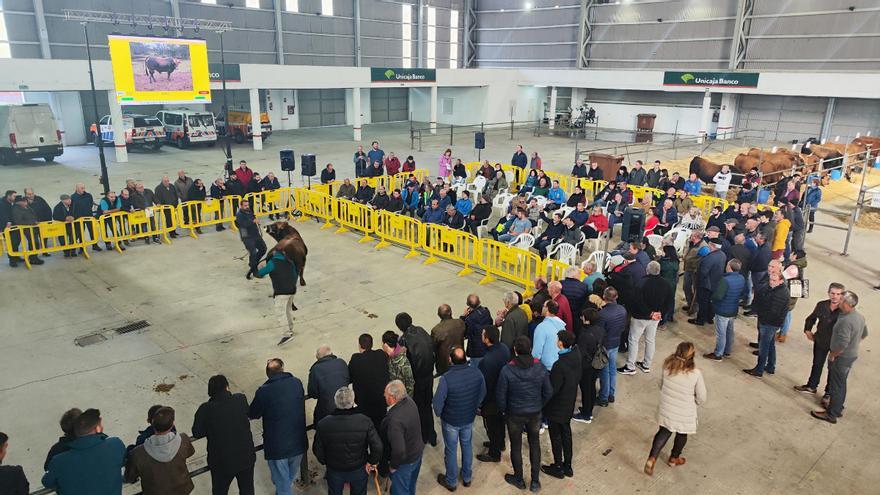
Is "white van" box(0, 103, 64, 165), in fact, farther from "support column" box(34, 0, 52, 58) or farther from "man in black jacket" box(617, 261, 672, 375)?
"man in black jacket" box(617, 261, 672, 375)

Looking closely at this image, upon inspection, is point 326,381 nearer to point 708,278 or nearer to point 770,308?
point 770,308

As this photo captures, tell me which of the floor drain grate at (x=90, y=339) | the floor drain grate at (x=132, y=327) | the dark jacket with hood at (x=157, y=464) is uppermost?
the dark jacket with hood at (x=157, y=464)

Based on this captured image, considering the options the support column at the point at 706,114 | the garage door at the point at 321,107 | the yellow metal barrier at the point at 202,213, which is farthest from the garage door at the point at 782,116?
the yellow metal barrier at the point at 202,213

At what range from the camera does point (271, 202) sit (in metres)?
16.7

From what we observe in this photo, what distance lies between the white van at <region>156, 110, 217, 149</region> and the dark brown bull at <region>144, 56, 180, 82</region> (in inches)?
245

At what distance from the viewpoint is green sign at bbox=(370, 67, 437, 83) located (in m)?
36.0

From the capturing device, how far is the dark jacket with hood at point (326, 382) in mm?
5559

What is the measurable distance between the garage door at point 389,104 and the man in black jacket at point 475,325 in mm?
40608

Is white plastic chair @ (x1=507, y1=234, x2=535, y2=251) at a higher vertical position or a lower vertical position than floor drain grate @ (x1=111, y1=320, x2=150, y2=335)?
higher

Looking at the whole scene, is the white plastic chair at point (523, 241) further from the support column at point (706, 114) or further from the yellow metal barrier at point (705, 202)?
the support column at point (706, 114)

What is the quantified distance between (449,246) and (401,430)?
27.1ft

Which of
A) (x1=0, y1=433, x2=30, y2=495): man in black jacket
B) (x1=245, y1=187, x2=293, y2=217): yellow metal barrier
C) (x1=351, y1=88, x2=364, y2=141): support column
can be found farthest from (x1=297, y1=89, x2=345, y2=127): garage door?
(x1=0, y1=433, x2=30, y2=495): man in black jacket

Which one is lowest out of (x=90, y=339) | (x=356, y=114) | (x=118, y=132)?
(x=90, y=339)

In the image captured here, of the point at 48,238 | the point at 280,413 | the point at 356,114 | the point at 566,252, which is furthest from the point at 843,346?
the point at 356,114
